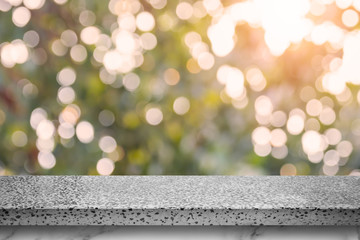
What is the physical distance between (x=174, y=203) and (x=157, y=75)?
29.8 inches

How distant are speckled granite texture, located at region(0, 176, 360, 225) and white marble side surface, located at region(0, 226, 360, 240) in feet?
0.06

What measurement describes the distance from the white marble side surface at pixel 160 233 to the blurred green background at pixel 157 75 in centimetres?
68

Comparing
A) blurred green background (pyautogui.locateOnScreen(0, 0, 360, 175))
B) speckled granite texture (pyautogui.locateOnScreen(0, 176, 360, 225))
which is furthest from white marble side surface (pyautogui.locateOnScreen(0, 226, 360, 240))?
blurred green background (pyautogui.locateOnScreen(0, 0, 360, 175))

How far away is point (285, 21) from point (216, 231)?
34.1 inches

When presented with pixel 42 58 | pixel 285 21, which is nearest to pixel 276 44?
pixel 285 21

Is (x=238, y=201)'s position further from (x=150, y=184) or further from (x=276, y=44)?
(x=276, y=44)

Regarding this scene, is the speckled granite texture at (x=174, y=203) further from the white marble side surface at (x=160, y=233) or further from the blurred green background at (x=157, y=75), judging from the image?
the blurred green background at (x=157, y=75)

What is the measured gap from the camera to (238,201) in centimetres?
75

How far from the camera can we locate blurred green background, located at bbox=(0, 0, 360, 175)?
146 cm

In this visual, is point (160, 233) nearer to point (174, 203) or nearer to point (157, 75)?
point (174, 203)

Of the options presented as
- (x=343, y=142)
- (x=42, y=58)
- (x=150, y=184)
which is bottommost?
(x=343, y=142)

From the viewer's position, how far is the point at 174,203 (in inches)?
29.1

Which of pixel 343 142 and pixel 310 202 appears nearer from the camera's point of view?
pixel 310 202

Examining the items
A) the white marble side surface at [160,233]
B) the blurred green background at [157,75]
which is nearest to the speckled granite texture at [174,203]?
the white marble side surface at [160,233]
